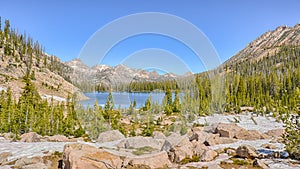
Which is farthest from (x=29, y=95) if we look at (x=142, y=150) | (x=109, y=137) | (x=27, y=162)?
(x=142, y=150)

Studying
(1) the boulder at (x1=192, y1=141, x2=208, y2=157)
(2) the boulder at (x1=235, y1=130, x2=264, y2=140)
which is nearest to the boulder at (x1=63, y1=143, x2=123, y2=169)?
(1) the boulder at (x1=192, y1=141, x2=208, y2=157)

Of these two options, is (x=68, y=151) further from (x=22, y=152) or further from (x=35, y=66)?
(x=35, y=66)

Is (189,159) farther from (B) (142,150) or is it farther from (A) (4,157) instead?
(A) (4,157)

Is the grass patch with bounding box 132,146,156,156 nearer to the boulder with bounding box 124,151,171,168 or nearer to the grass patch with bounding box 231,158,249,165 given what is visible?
the boulder with bounding box 124,151,171,168

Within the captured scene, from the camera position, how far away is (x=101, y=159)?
12.0 m

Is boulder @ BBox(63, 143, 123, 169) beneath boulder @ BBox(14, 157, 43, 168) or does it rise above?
above

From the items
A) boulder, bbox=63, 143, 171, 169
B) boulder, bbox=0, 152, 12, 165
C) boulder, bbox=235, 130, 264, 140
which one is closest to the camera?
boulder, bbox=63, 143, 171, 169

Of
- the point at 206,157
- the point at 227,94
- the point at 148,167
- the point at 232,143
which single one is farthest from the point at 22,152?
the point at 227,94

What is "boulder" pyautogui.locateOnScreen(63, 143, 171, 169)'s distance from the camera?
11.5 m

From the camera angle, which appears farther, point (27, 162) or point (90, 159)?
point (27, 162)

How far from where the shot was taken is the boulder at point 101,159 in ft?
37.9

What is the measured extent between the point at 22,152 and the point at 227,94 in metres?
58.9

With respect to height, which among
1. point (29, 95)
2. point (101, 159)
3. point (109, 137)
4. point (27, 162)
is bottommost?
point (109, 137)

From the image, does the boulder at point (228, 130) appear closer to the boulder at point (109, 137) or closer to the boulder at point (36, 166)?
the boulder at point (109, 137)
